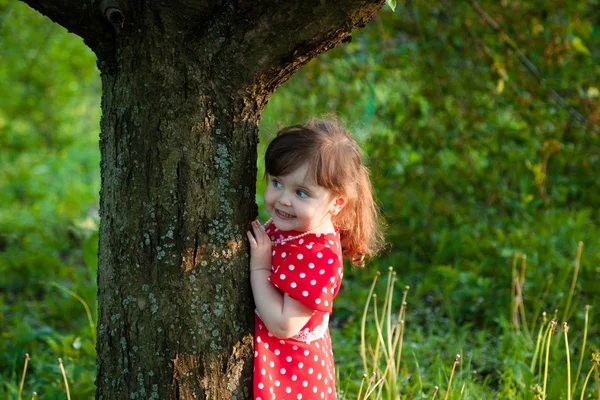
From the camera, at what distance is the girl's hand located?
6.39 feet

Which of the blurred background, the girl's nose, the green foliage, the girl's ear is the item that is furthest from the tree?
the blurred background

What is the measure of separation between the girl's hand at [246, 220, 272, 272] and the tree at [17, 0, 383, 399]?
0.02m

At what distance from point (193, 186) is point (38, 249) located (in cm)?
327

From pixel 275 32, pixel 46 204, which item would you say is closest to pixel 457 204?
pixel 275 32

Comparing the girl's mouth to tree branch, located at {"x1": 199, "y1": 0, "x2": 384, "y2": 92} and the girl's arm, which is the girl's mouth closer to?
the girl's arm

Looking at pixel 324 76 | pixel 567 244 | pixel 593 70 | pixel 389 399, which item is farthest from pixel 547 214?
pixel 389 399

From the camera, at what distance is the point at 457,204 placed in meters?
4.48

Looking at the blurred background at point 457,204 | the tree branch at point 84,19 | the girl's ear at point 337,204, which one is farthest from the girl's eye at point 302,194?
the blurred background at point 457,204

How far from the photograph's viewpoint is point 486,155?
15.1 feet

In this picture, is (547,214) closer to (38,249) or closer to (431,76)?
(431,76)

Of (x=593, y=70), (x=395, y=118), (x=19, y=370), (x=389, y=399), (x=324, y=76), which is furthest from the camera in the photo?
(x=324, y=76)

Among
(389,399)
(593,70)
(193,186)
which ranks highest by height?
(593,70)

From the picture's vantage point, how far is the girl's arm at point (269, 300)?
1.88 metres

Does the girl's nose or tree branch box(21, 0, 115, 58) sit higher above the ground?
tree branch box(21, 0, 115, 58)
